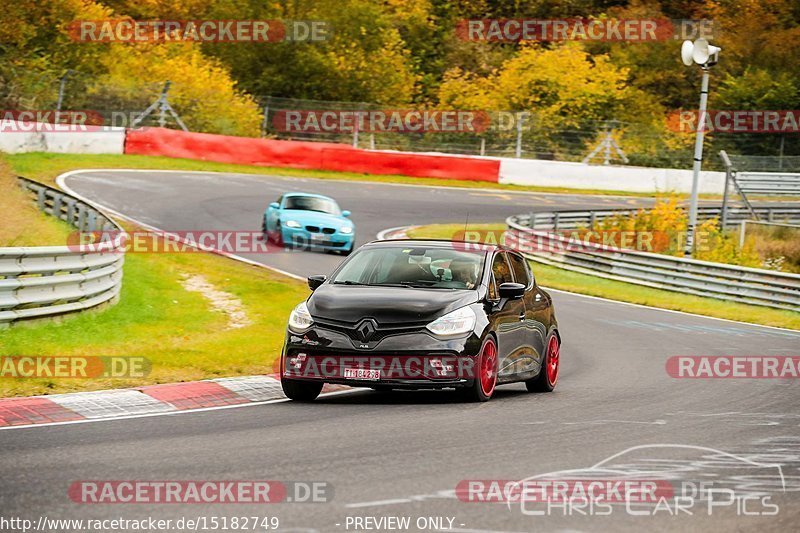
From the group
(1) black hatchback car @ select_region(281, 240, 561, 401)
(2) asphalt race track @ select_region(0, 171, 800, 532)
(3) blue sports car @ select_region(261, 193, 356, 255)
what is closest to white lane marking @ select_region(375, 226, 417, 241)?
(3) blue sports car @ select_region(261, 193, 356, 255)

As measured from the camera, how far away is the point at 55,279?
15.6 m

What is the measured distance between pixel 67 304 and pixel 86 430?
712 cm

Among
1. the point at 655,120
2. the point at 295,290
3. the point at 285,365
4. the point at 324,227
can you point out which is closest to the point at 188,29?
the point at 655,120

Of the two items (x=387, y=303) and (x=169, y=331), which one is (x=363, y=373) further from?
(x=169, y=331)

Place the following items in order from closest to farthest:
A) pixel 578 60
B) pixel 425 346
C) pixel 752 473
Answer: pixel 752 473, pixel 425 346, pixel 578 60

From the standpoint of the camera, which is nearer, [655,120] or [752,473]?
[752,473]

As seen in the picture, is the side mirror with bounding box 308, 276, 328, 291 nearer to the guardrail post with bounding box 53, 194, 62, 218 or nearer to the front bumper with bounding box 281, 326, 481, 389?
the front bumper with bounding box 281, 326, 481, 389

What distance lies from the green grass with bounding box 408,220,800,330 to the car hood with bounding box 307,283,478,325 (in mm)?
14187

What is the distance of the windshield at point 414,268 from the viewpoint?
1224 centimetres

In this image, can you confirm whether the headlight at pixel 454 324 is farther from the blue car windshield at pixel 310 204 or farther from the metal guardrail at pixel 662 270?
the metal guardrail at pixel 662 270

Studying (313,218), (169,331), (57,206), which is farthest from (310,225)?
(169,331)

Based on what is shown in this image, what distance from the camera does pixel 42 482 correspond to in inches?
287

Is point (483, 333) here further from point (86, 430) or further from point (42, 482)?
point (42, 482)

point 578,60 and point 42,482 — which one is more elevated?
point 578,60
